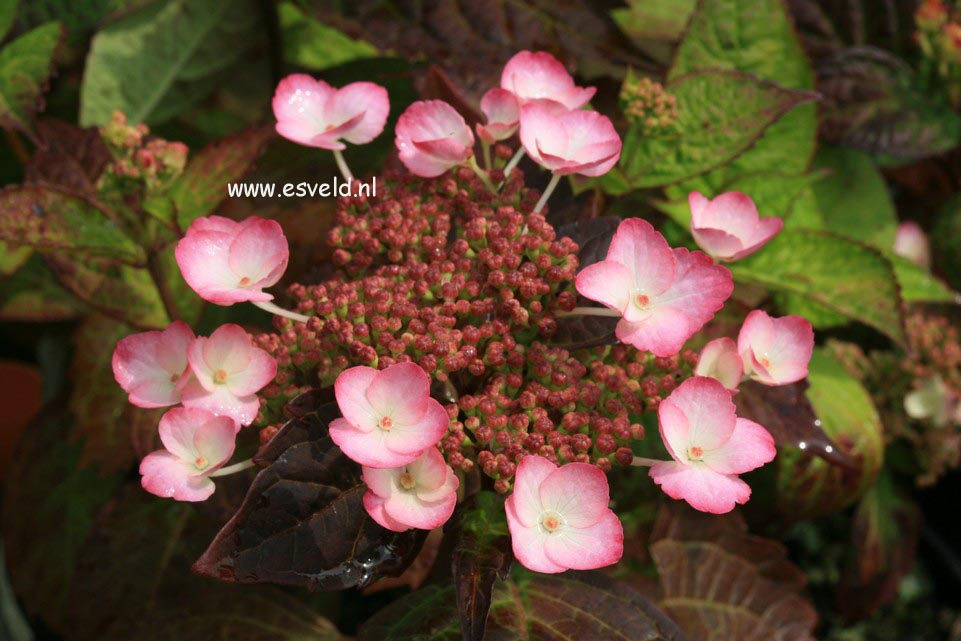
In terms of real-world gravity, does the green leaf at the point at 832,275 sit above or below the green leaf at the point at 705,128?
below

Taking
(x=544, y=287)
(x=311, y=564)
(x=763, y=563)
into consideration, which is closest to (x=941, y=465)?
(x=763, y=563)

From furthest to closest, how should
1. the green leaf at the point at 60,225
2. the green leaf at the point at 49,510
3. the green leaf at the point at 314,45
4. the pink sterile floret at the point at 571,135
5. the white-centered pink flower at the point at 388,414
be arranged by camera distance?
the green leaf at the point at 314,45, the green leaf at the point at 49,510, the green leaf at the point at 60,225, the pink sterile floret at the point at 571,135, the white-centered pink flower at the point at 388,414

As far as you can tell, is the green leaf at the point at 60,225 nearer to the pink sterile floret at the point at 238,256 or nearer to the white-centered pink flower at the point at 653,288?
the pink sterile floret at the point at 238,256

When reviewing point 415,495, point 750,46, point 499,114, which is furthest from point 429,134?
point 750,46

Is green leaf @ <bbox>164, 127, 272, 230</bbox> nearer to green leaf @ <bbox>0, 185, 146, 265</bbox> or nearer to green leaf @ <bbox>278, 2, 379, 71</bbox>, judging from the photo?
green leaf @ <bbox>0, 185, 146, 265</bbox>

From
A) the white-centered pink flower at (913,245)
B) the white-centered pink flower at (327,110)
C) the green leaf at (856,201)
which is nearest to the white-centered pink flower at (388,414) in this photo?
the white-centered pink flower at (327,110)

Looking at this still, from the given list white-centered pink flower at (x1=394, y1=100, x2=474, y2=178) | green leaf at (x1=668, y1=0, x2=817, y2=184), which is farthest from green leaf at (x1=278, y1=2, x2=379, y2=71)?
white-centered pink flower at (x1=394, y1=100, x2=474, y2=178)

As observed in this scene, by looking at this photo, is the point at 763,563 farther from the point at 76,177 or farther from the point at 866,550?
the point at 76,177
